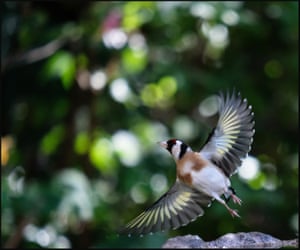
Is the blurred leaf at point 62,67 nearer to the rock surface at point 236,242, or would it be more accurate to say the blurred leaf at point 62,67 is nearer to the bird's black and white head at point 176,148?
the bird's black and white head at point 176,148

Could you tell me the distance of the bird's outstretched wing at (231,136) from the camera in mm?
1931

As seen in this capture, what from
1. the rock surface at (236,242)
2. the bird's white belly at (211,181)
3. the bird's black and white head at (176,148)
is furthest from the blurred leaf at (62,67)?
the rock surface at (236,242)

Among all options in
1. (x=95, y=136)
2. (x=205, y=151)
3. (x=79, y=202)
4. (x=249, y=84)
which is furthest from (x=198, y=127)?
(x=205, y=151)

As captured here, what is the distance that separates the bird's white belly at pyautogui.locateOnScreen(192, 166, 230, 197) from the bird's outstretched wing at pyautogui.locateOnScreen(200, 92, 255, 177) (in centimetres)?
4

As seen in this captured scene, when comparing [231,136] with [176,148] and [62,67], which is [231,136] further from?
[62,67]

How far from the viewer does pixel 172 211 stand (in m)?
1.96

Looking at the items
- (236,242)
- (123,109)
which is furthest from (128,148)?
(236,242)

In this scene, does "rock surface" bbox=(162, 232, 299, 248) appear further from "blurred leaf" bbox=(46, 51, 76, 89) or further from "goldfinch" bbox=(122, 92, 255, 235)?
"blurred leaf" bbox=(46, 51, 76, 89)

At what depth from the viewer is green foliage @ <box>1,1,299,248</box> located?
11.3ft

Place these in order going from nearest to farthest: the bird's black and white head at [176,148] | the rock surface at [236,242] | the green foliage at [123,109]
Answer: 1. the rock surface at [236,242]
2. the bird's black and white head at [176,148]
3. the green foliage at [123,109]

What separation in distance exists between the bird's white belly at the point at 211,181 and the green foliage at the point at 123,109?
1327 millimetres

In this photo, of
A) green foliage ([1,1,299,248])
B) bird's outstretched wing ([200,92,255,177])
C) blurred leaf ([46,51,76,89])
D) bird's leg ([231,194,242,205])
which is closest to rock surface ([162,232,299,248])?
bird's leg ([231,194,242,205])

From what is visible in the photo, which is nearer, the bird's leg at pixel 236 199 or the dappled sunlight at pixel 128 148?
the bird's leg at pixel 236 199

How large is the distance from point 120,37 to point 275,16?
0.83m
